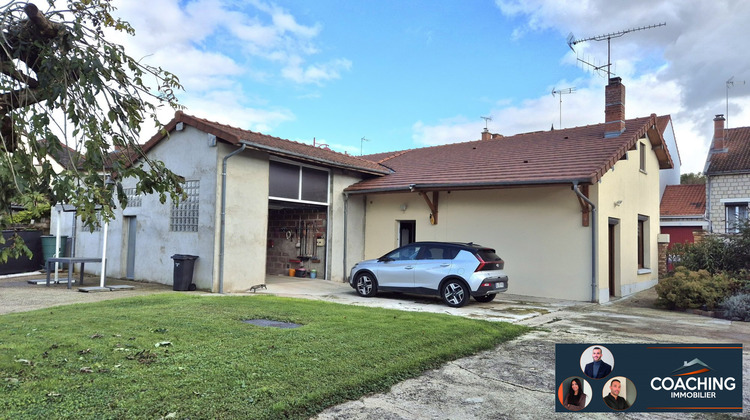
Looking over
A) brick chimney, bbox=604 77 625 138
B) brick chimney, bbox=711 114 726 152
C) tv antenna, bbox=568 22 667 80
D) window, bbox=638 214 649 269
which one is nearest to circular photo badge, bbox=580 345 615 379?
brick chimney, bbox=604 77 625 138

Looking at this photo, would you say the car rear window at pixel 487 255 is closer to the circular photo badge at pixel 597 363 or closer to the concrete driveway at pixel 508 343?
the concrete driveway at pixel 508 343

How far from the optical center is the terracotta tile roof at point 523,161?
12.1 meters

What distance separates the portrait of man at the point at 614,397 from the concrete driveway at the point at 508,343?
3.7 inches

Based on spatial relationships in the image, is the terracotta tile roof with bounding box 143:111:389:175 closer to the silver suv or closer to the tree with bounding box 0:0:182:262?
the silver suv

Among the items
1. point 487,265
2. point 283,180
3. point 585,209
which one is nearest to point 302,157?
point 283,180

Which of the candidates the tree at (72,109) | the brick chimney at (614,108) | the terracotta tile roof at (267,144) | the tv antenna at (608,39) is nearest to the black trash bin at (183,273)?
the terracotta tile roof at (267,144)

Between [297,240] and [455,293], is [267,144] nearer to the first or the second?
[297,240]

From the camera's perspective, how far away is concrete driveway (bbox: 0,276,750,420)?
401 centimetres

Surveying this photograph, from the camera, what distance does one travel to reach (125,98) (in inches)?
136

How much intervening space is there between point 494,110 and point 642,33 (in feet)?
30.8

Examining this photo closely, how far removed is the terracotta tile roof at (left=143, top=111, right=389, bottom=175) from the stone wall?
59.3ft

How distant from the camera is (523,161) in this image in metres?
13.7

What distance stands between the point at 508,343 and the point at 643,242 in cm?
1240

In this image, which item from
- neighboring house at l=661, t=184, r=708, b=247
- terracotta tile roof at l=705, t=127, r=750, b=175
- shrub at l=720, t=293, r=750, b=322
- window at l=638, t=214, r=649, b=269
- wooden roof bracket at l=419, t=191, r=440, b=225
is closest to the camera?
shrub at l=720, t=293, r=750, b=322
